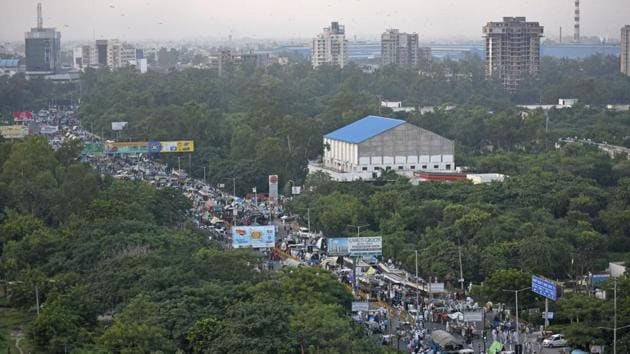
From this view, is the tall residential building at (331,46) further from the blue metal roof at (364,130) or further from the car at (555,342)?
the car at (555,342)

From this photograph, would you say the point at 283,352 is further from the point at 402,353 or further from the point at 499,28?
the point at 499,28

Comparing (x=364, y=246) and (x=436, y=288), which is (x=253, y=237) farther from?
(x=436, y=288)

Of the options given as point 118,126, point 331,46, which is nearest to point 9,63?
point 331,46

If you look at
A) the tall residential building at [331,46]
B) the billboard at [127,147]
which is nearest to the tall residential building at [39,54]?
the tall residential building at [331,46]

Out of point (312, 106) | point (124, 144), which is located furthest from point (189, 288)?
point (312, 106)

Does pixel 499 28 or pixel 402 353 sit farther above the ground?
pixel 499 28

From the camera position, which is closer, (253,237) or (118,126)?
(253,237)
